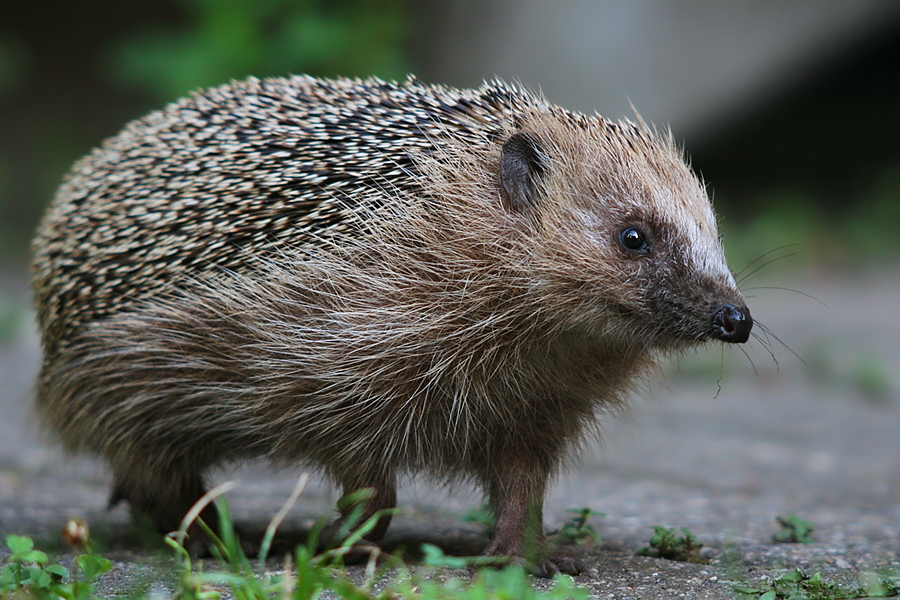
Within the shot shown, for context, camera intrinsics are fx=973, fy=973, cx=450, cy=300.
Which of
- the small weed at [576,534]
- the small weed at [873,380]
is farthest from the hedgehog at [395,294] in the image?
the small weed at [873,380]

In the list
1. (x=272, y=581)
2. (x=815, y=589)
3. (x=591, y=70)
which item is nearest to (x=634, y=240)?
(x=815, y=589)

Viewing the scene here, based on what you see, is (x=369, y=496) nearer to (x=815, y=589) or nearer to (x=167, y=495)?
(x=167, y=495)

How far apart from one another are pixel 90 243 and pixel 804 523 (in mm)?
4287

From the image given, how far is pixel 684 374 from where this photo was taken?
36.1 ft

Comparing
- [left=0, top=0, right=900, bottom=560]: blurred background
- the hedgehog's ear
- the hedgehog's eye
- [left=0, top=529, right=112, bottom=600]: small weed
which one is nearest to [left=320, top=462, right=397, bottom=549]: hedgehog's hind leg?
[left=0, top=529, right=112, bottom=600]: small weed

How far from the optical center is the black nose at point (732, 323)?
4289 millimetres

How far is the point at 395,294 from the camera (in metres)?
4.88

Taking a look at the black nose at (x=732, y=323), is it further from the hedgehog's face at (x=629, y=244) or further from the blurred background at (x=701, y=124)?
the blurred background at (x=701, y=124)

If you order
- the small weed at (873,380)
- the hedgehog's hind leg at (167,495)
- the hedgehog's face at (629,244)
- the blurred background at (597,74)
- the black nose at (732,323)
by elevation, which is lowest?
the hedgehog's hind leg at (167,495)

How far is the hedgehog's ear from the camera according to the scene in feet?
16.0

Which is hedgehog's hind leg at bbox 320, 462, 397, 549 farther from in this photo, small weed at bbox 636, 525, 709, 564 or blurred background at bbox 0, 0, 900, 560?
blurred background at bbox 0, 0, 900, 560

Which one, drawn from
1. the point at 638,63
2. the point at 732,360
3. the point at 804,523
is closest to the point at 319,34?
the point at 638,63

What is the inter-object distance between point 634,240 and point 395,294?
1.20 meters

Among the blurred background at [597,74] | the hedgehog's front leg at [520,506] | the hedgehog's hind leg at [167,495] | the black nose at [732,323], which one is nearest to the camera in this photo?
the black nose at [732,323]
